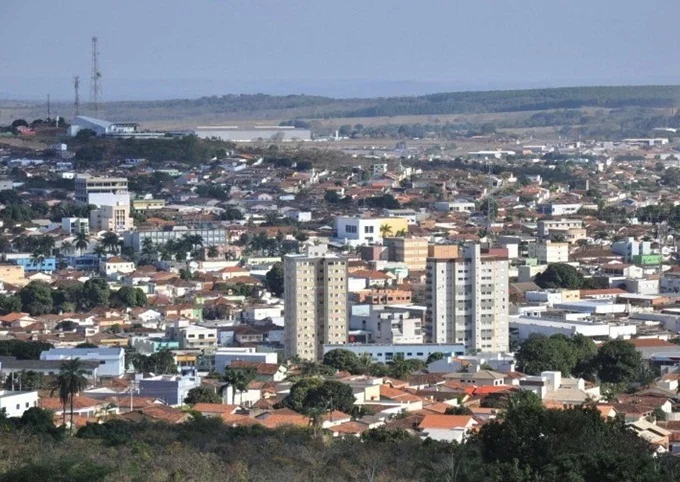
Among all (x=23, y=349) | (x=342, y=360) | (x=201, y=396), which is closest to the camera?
(x=201, y=396)

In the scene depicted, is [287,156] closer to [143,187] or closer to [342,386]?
[143,187]

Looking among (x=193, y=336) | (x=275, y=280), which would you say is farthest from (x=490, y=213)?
(x=193, y=336)

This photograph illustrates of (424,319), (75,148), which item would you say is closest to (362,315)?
(424,319)

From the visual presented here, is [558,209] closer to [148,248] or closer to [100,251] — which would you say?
[148,248]

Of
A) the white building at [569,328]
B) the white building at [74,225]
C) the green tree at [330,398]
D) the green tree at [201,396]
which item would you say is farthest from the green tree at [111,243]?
the green tree at [330,398]

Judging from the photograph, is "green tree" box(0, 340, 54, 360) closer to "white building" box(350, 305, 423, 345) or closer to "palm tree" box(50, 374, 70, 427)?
"white building" box(350, 305, 423, 345)

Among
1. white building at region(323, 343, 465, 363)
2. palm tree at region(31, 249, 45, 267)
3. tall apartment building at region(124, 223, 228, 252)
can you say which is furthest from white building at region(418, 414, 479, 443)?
tall apartment building at region(124, 223, 228, 252)
